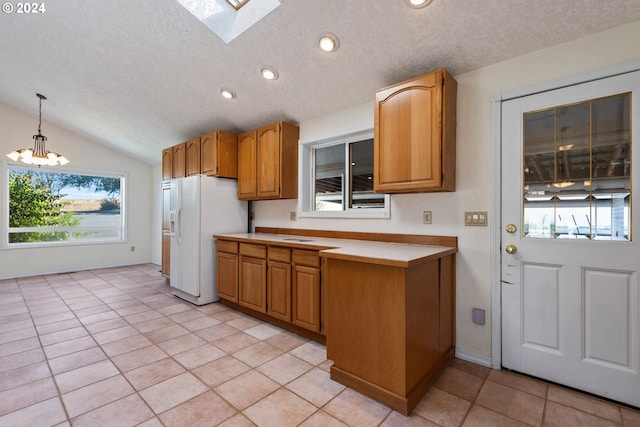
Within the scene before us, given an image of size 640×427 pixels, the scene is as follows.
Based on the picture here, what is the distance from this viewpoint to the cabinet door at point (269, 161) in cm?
344

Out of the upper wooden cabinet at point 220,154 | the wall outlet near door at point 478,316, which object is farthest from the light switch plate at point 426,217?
the upper wooden cabinet at point 220,154

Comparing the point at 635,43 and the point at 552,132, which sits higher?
the point at 635,43

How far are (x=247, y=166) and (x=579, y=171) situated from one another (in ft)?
10.7

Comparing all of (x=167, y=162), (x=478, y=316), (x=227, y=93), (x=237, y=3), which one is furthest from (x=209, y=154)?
(x=478, y=316)

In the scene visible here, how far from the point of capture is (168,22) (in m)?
2.51

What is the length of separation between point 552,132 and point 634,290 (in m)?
1.08

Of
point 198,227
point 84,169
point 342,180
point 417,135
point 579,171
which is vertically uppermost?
point 84,169

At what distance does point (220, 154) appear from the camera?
3818 millimetres

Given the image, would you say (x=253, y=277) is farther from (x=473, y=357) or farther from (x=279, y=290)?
(x=473, y=357)

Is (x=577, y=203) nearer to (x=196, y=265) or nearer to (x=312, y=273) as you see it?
(x=312, y=273)

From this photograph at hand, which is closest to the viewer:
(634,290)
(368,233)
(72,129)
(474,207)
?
(634,290)

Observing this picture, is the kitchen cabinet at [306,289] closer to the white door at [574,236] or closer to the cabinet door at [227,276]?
the cabinet door at [227,276]

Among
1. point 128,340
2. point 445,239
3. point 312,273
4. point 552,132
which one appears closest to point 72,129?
point 128,340

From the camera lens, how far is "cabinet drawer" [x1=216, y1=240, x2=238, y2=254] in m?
3.46
